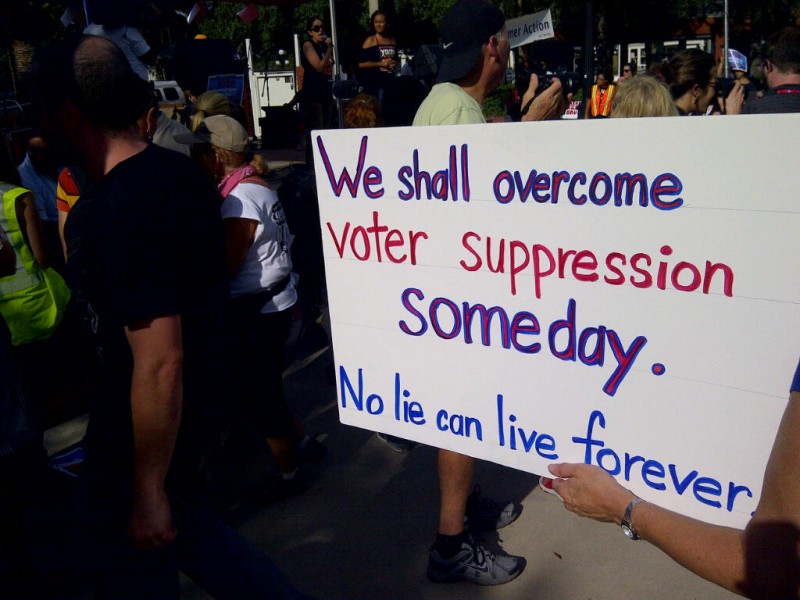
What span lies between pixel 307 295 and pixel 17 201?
1.80m

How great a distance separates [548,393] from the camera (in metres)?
1.77

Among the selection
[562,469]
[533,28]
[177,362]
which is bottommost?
[562,469]

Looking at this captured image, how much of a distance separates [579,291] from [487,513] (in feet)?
5.63

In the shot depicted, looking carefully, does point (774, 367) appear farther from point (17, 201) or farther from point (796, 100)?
point (17, 201)

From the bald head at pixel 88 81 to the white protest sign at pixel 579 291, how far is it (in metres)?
0.52

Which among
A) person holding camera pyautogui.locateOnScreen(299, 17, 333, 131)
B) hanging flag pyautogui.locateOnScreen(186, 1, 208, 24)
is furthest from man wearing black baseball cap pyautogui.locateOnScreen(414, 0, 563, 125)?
hanging flag pyautogui.locateOnScreen(186, 1, 208, 24)

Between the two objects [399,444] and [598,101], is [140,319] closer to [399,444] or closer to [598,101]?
[399,444]

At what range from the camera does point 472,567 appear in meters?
2.72

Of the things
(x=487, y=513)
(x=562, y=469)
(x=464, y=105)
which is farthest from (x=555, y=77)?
(x=562, y=469)

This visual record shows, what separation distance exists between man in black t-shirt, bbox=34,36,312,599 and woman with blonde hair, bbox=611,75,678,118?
6.36ft

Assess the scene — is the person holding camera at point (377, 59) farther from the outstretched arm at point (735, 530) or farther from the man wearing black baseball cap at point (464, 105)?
the outstretched arm at point (735, 530)

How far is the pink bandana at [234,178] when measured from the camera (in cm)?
315

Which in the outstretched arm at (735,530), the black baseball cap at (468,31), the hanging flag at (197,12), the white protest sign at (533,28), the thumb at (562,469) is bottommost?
the thumb at (562,469)

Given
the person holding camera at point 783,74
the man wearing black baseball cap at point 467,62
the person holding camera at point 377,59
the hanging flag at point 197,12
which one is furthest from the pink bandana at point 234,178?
the hanging flag at point 197,12
